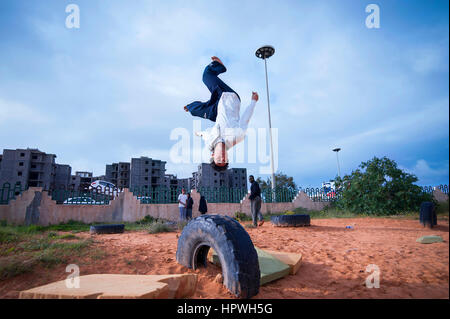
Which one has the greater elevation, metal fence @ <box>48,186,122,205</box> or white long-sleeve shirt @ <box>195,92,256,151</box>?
white long-sleeve shirt @ <box>195,92,256,151</box>

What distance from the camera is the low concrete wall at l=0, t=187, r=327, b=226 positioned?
1170 centimetres

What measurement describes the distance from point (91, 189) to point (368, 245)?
46.3 ft

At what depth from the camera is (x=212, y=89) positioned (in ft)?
10.4

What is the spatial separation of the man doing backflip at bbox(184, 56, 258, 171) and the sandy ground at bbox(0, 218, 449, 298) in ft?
4.71

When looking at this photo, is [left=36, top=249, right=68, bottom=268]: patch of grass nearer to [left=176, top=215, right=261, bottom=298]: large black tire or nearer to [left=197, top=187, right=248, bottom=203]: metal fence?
[left=176, top=215, right=261, bottom=298]: large black tire

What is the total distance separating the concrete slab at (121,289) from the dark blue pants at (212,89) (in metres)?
2.00

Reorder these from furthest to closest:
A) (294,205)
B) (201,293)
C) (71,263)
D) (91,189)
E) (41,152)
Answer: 1. (41,152)
2. (294,205)
3. (91,189)
4. (71,263)
5. (201,293)

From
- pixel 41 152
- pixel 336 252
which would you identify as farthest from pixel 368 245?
pixel 41 152

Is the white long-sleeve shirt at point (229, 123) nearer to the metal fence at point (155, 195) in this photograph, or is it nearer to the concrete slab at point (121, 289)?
the concrete slab at point (121, 289)

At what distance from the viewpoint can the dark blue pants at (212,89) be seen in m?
3.11

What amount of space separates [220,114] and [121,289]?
6.66 feet
